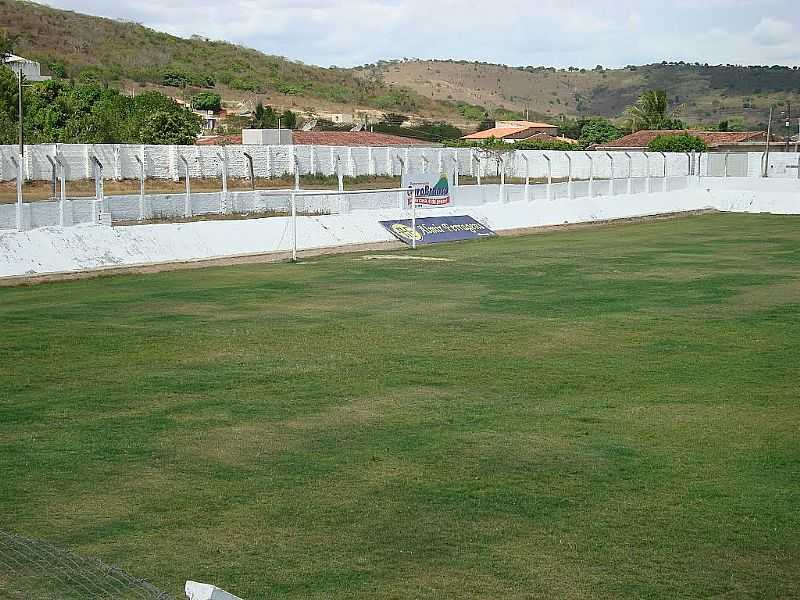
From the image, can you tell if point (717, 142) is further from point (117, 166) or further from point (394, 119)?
point (117, 166)

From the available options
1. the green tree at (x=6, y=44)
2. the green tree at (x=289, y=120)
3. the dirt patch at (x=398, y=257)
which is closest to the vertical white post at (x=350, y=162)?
the dirt patch at (x=398, y=257)

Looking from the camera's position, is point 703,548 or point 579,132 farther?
point 579,132

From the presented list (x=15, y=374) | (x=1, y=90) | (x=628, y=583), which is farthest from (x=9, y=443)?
(x=1, y=90)

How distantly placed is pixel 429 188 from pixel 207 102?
8097 cm

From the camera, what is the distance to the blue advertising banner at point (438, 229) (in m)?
39.2

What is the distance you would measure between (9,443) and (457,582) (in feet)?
19.0

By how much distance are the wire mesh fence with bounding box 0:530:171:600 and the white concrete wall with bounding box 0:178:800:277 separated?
65.3 feet

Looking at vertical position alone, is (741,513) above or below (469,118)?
below

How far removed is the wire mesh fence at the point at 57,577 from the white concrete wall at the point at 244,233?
65.3 feet

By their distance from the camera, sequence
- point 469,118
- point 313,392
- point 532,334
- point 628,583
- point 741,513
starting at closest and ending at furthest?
point 628,583 < point 741,513 < point 313,392 < point 532,334 < point 469,118

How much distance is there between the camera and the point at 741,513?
9594mm

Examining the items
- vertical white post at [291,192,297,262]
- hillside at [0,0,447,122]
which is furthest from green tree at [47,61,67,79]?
vertical white post at [291,192,297,262]

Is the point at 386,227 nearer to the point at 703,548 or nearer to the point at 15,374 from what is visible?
the point at 15,374

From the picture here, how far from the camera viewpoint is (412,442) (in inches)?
475
